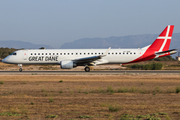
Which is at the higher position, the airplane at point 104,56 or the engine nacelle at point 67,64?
the airplane at point 104,56

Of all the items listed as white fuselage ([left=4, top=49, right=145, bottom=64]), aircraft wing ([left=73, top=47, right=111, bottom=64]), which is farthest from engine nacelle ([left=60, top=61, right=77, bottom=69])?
white fuselage ([left=4, top=49, right=145, bottom=64])

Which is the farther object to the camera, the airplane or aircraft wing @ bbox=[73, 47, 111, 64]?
the airplane

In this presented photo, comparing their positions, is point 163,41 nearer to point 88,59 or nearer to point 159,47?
point 159,47

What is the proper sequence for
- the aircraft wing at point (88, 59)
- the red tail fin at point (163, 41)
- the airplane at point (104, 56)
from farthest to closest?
the red tail fin at point (163, 41) < the airplane at point (104, 56) < the aircraft wing at point (88, 59)

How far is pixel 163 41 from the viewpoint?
122ft

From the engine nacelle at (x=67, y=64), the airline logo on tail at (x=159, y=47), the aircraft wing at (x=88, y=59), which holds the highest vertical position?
the airline logo on tail at (x=159, y=47)

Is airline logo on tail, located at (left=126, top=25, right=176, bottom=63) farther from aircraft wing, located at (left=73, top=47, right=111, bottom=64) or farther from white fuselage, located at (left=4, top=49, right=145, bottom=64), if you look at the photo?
aircraft wing, located at (left=73, top=47, right=111, bottom=64)

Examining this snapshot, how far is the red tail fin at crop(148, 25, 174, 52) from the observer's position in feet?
121

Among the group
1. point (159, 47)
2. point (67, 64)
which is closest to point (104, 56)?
point (67, 64)

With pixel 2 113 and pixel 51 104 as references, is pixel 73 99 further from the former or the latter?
pixel 2 113

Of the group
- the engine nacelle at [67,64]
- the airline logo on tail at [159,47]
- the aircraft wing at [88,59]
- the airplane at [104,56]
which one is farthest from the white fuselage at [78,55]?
the engine nacelle at [67,64]

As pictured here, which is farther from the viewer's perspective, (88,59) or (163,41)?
Answer: (163,41)

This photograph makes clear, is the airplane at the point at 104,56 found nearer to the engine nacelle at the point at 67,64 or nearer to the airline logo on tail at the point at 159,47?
the airline logo on tail at the point at 159,47

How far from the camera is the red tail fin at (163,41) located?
121ft
